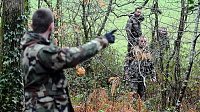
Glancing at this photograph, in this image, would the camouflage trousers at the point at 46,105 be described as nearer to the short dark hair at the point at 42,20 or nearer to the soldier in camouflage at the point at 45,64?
the soldier in camouflage at the point at 45,64

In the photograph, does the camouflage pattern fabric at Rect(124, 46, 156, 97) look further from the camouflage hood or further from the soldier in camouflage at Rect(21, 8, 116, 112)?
the camouflage hood

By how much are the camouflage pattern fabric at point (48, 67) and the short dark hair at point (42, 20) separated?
8 centimetres

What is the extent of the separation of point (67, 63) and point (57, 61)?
9cm

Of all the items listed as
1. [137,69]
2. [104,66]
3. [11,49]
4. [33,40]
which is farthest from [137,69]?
[33,40]

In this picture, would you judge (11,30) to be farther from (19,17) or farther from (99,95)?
(99,95)

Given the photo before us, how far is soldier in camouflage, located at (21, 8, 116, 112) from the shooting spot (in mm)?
2023

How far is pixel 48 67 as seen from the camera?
2047 mm

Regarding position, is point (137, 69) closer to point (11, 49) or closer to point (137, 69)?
point (137, 69)

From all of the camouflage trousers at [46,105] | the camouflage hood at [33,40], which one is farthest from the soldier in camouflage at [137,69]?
the camouflage hood at [33,40]

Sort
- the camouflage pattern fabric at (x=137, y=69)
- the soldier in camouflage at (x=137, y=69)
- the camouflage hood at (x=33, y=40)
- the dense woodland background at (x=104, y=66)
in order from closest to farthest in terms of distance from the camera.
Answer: the camouflage hood at (x=33, y=40) → the dense woodland background at (x=104, y=66) → the soldier in camouflage at (x=137, y=69) → the camouflage pattern fabric at (x=137, y=69)

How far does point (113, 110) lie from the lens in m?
4.66

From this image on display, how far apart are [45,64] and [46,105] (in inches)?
16.3

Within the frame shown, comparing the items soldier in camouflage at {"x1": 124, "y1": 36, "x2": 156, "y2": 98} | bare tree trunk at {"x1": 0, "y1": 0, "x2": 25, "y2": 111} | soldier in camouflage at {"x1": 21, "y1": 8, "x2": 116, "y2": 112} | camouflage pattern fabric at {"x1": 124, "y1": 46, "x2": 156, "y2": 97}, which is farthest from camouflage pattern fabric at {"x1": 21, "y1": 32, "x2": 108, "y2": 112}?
camouflage pattern fabric at {"x1": 124, "y1": 46, "x2": 156, "y2": 97}

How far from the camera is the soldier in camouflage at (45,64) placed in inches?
79.7
